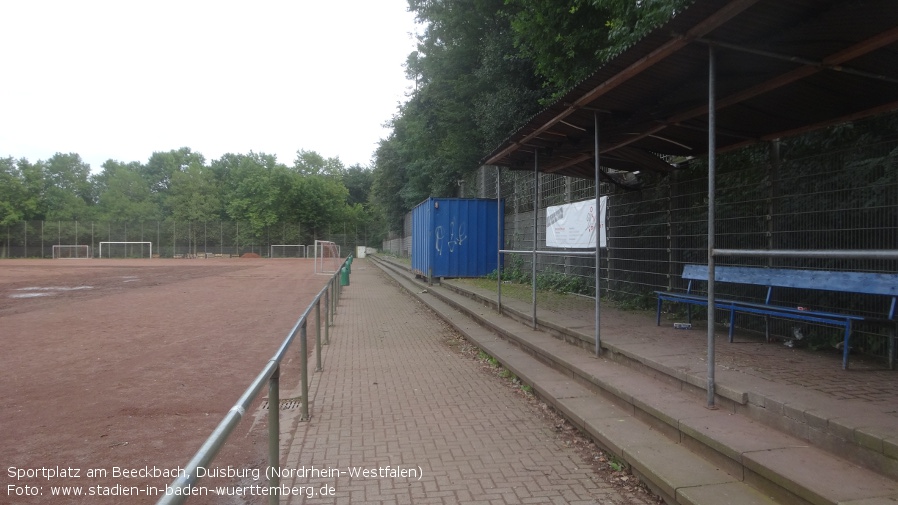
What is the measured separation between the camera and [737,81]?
5340mm

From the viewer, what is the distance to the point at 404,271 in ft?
90.5

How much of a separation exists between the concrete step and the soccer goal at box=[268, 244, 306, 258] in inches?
2281

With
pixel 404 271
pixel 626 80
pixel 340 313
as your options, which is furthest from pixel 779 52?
pixel 404 271

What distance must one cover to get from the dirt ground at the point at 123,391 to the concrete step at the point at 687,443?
2873mm

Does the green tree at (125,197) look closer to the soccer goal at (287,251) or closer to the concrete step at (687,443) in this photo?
the soccer goal at (287,251)

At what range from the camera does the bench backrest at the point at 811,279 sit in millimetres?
4863

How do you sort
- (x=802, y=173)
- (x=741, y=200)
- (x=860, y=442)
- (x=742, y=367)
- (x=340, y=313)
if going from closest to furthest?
(x=860, y=442), (x=742, y=367), (x=802, y=173), (x=741, y=200), (x=340, y=313)

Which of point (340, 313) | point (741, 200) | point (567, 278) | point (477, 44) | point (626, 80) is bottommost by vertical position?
point (340, 313)

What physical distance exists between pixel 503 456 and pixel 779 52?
12.7 ft

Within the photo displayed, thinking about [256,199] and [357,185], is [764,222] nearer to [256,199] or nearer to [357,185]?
[256,199]

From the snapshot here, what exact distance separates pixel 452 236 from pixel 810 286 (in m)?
12.7

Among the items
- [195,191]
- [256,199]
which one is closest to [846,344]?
[256,199]

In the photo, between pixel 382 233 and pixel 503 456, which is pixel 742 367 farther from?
pixel 382 233

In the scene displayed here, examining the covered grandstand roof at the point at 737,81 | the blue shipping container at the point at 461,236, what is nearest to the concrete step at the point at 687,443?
the covered grandstand roof at the point at 737,81
